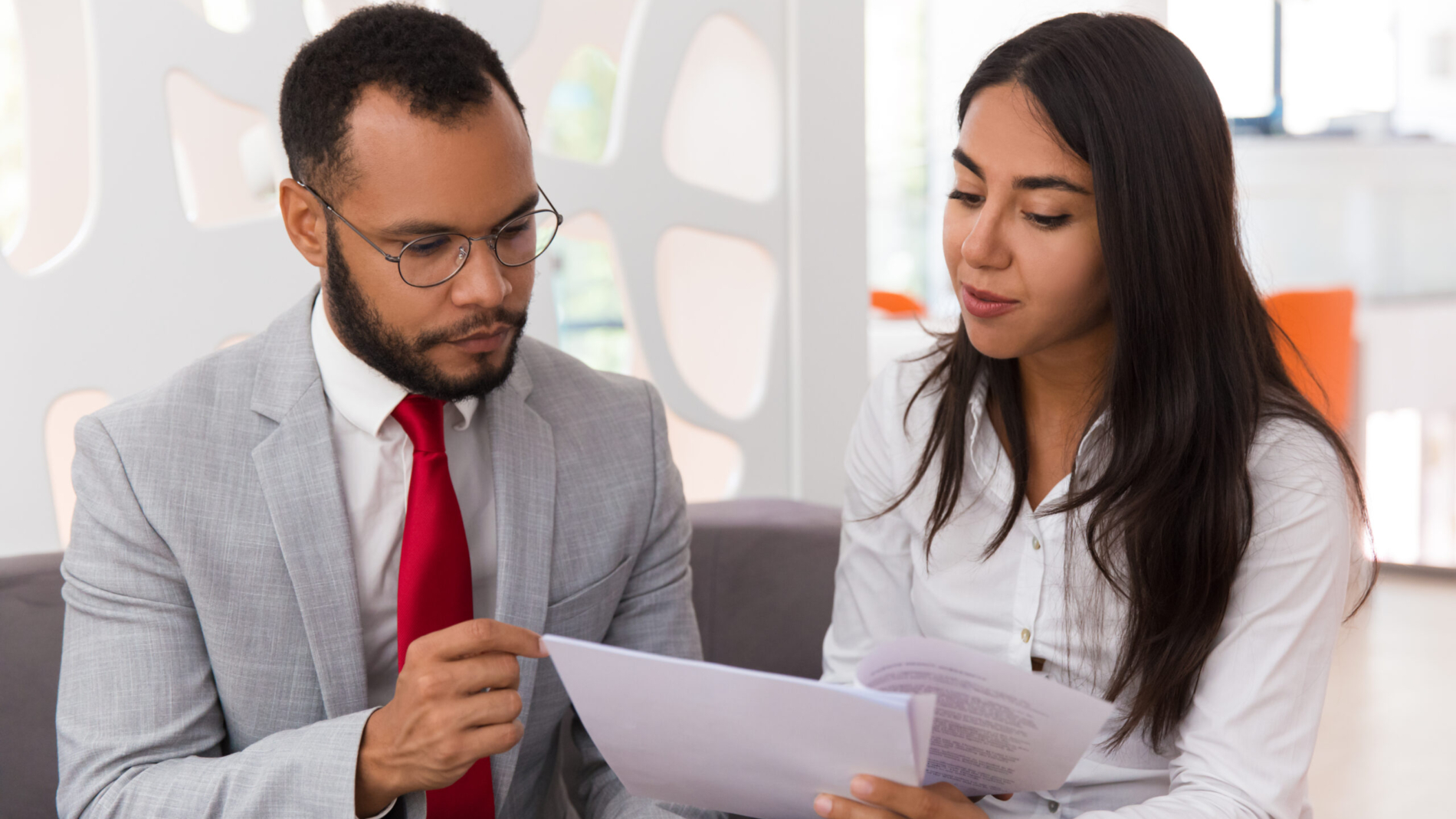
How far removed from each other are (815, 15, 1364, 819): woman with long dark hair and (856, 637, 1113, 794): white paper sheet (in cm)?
8

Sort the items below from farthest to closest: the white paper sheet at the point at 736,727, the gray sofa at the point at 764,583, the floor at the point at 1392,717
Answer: the floor at the point at 1392,717 < the gray sofa at the point at 764,583 < the white paper sheet at the point at 736,727

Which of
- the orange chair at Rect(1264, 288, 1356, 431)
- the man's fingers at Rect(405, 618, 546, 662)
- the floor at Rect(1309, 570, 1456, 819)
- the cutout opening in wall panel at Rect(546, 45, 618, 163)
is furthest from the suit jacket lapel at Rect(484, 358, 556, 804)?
the cutout opening in wall panel at Rect(546, 45, 618, 163)

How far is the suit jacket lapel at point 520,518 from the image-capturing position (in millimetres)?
1386

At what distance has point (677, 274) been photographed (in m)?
2.35

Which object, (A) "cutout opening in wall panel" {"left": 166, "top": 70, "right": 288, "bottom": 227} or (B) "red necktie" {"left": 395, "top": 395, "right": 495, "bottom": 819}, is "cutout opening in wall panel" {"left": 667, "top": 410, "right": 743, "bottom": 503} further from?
(B) "red necktie" {"left": 395, "top": 395, "right": 495, "bottom": 819}

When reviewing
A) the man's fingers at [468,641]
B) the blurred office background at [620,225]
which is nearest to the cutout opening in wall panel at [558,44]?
the blurred office background at [620,225]

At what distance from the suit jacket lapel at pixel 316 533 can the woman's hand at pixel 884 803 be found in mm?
557

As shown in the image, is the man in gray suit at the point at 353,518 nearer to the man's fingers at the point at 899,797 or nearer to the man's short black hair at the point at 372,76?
the man's short black hair at the point at 372,76

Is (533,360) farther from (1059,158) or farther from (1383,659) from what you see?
(1383,659)

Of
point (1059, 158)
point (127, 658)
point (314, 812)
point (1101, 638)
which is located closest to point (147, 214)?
point (127, 658)

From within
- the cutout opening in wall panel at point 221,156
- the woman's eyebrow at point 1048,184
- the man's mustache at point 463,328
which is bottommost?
the man's mustache at point 463,328

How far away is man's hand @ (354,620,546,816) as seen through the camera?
44.1 inches

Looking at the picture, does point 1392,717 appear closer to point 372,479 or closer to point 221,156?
point 372,479

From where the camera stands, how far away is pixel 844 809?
1.10 metres
